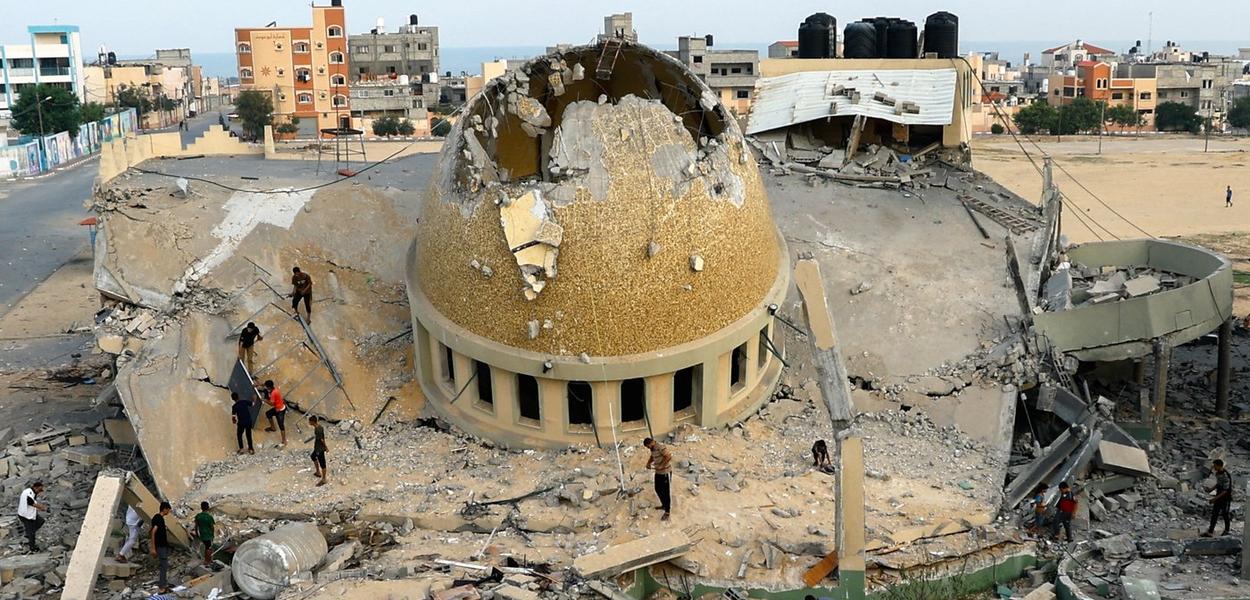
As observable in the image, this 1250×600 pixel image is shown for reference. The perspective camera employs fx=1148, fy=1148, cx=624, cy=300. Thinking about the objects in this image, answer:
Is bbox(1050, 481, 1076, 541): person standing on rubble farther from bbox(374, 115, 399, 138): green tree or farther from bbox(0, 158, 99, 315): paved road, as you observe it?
bbox(374, 115, 399, 138): green tree

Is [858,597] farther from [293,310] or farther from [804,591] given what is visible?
[293,310]

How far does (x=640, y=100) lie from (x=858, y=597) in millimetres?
8688

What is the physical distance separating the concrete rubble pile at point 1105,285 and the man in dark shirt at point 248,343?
1574 cm

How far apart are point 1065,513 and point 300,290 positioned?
1394 cm

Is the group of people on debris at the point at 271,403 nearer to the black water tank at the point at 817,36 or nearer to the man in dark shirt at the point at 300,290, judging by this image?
the man in dark shirt at the point at 300,290

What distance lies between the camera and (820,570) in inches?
607

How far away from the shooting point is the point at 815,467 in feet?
60.0

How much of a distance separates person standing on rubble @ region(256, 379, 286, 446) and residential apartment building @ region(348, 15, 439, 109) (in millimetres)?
86005

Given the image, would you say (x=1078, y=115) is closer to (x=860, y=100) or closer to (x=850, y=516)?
(x=860, y=100)

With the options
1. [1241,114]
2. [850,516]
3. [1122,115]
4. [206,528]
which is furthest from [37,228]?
[1241,114]

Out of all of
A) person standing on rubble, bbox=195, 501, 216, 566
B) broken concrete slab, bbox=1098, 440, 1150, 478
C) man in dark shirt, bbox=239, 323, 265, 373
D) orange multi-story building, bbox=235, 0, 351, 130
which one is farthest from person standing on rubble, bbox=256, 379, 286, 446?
orange multi-story building, bbox=235, 0, 351, 130

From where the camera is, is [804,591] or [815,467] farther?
[815,467]

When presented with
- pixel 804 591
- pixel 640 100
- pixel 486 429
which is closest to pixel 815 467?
pixel 804 591

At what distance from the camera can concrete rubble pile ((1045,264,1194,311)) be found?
77.7 feet
